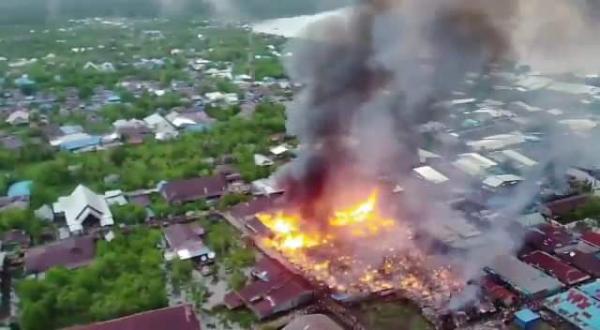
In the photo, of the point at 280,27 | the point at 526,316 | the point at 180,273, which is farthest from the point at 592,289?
the point at 280,27

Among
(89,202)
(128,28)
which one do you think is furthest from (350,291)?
(128,28)

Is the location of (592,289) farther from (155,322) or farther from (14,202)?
(14,202)

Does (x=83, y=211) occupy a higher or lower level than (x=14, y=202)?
higher

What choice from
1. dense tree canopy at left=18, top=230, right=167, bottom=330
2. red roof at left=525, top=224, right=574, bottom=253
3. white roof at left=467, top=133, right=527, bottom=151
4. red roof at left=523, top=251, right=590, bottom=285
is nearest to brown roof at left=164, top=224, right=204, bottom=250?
dense tree canopy at left=18, top=230, right=167, bottom=330

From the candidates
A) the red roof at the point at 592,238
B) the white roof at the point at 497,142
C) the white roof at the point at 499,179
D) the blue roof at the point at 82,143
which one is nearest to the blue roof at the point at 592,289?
the red roof at the point at 592,238

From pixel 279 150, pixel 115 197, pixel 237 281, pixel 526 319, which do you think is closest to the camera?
pixel 526 319

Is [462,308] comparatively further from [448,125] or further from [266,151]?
[448,125]
